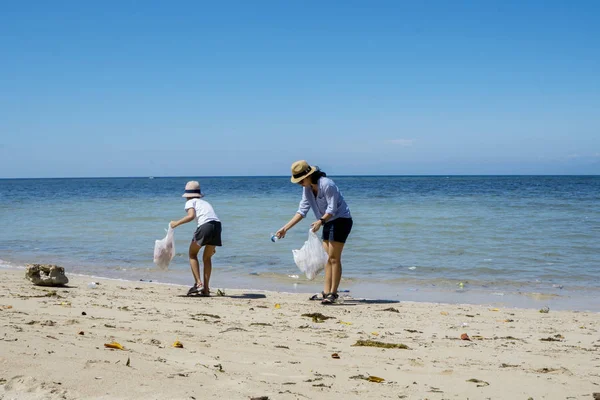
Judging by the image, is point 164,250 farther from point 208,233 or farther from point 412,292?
point 412,292

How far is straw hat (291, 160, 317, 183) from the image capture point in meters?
6.84

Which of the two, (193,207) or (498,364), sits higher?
(193,207)

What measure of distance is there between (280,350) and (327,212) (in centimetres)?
265

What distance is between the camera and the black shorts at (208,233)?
7.31 metres

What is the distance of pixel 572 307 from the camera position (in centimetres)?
745

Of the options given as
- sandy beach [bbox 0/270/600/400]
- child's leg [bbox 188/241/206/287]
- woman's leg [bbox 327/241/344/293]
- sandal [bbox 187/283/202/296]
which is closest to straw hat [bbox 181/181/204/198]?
child's leg [bbox 188/241/206/287]

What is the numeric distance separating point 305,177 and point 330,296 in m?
1.47

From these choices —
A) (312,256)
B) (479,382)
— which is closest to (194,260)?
(312,256)

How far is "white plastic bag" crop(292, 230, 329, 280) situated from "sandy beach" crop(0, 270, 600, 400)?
0.46 metres

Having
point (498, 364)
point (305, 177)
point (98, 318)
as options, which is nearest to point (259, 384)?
point (498, 364)

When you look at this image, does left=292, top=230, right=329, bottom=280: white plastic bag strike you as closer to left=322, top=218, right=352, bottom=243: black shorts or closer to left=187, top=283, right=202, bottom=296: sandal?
left=322, top=218, right=352, bottom=243: black shorts

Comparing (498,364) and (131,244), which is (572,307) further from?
(131,244)

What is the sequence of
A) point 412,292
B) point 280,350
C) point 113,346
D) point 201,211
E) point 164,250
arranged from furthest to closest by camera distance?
point 412,292, point 164,250, point 201,211, point 280,350, point 113,346

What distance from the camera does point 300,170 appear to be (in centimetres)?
684
